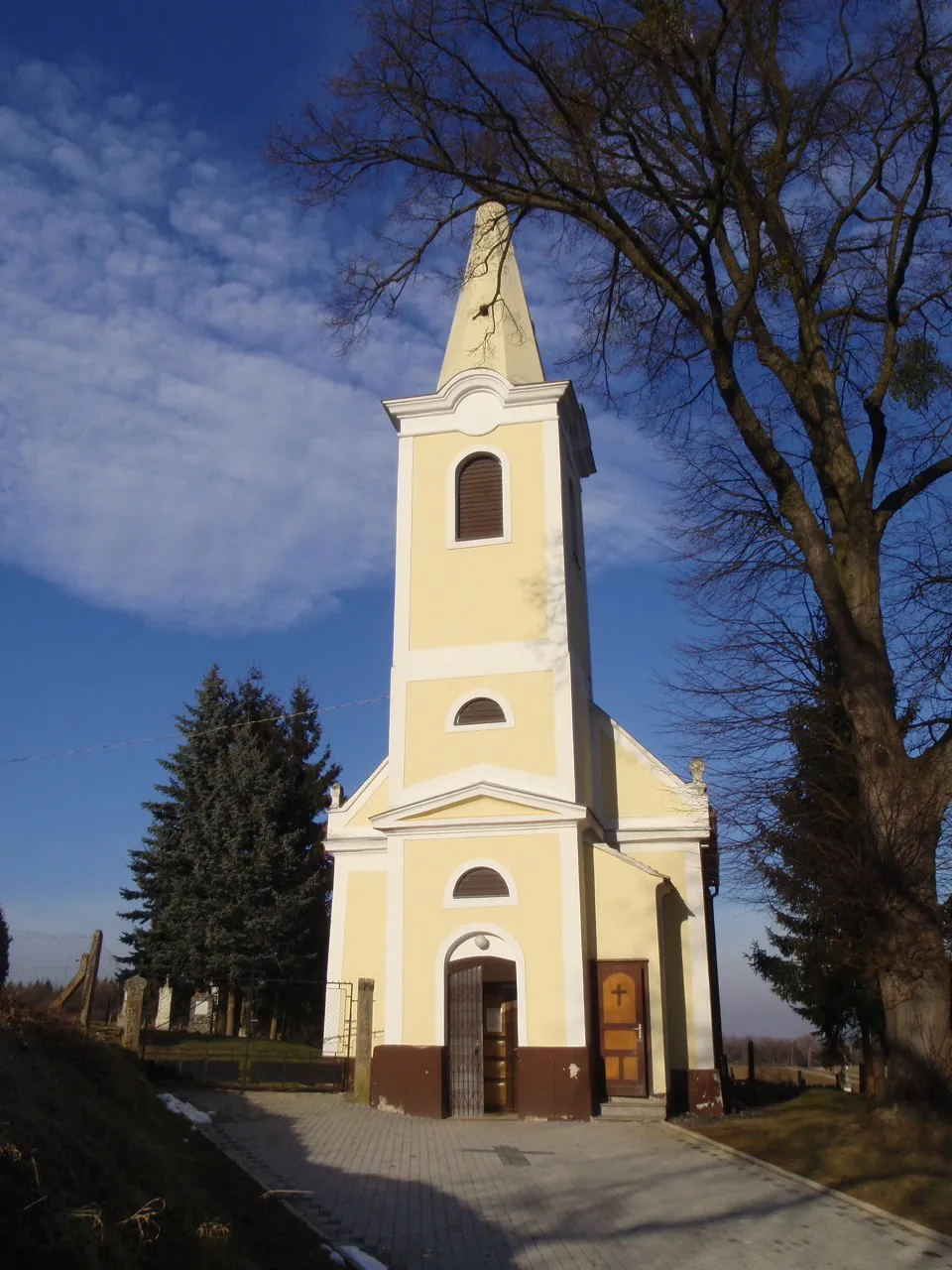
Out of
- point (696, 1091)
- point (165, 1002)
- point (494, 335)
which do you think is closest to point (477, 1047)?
point (696, 1091)

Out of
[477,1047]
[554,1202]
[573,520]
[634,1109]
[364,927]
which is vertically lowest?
[554,1202]

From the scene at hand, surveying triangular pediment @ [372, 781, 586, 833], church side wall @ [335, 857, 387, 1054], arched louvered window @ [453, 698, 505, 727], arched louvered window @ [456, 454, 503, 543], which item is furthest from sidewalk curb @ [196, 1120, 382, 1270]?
arched louvered window @ [456, 454, 503, 543]

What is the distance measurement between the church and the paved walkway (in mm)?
1779

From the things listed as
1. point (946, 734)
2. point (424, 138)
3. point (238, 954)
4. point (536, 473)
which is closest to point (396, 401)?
point (536, 473)

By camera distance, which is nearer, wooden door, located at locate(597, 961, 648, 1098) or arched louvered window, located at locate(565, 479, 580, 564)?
wooden door, located at locate(597, 961, 648, 1098)

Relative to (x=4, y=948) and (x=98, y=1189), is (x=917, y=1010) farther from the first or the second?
(x=4, y=948)

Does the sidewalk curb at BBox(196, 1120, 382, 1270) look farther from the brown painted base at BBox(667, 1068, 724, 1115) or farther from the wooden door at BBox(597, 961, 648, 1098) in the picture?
the brown painted base at BBox(667, 1068, 724, 1115)

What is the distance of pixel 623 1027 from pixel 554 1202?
673cm

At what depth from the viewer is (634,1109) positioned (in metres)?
14.9

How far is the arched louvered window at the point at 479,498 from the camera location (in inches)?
746

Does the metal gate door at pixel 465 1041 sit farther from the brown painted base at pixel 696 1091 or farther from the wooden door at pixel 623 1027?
the brown painted base at pixel 696 1091

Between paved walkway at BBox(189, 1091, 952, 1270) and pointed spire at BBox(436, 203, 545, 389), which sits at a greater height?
pointed spire at BBox(436, 203, 545, 389)

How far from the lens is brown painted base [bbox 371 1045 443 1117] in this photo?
590 inches

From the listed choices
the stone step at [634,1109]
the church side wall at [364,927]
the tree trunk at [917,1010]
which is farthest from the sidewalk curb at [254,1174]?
the tree trunk at [917,1010]
